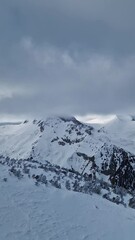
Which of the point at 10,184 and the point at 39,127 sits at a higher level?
the point at 39,127

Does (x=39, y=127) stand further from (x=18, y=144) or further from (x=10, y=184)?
(x=10, y=184)

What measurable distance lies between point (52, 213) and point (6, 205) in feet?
4.65

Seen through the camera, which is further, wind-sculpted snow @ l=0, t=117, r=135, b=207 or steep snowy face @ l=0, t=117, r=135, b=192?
steep snowy face @ l=0, t=117, r=135, b=192

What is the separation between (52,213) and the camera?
12914 millimetres

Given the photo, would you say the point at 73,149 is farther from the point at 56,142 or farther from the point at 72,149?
the point at 56,142

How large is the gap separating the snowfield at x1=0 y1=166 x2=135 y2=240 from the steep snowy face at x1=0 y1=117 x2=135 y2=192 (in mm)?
62519

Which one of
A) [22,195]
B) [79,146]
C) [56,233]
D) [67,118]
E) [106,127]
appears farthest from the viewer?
[106,127]

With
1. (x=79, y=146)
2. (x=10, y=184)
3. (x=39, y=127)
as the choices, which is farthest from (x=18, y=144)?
(x=10, y=184)

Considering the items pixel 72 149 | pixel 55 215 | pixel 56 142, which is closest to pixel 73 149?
pixel 72 149

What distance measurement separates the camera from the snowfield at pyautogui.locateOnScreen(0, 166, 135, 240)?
11578 millimetres

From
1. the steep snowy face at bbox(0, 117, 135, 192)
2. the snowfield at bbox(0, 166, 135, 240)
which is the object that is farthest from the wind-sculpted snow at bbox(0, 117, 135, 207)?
the snowfield at bbox(0, 166, 135, 240)

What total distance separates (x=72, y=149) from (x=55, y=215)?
322 ft

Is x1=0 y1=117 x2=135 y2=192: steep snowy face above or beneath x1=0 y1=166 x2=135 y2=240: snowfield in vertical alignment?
above

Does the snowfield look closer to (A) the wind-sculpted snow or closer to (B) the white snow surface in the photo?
(A) the wind-sculpted snow
